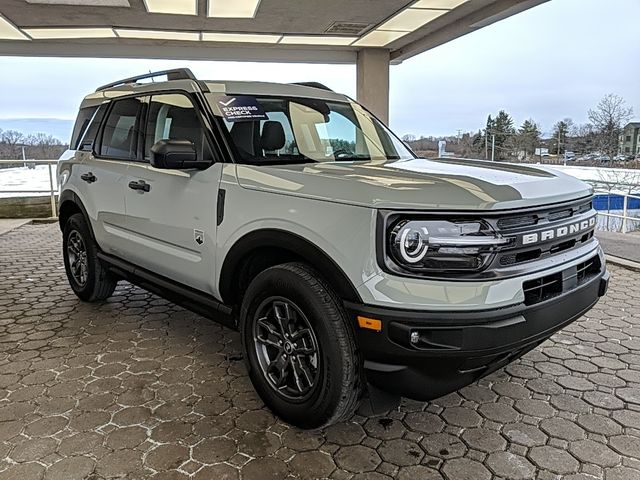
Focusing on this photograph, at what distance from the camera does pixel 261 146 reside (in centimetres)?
284

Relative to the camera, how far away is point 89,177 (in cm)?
395

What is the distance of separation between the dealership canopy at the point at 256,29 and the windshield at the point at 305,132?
4.19m

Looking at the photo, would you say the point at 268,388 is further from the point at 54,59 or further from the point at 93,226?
the point at 54,59

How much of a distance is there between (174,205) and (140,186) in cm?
45

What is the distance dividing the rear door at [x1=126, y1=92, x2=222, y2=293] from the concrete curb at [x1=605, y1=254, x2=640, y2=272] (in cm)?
474

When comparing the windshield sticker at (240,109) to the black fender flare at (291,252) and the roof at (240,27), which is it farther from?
the roof at (240,27)

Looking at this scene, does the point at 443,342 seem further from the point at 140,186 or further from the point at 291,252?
the point at 140,186

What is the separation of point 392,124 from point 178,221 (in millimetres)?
8992

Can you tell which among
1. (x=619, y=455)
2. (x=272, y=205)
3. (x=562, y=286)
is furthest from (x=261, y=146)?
(x=619, y=455)

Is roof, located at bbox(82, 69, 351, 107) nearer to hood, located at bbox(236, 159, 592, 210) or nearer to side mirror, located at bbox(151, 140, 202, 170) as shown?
side mirror, located at bbox(151, 140, 202, 170)

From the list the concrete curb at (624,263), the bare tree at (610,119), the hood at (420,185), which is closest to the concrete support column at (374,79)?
the bare tree at (610,119)

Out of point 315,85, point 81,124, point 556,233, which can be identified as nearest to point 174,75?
point 315,85

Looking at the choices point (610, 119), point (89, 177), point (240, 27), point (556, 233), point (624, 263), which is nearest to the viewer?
point (556, 233)

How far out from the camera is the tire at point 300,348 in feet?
6.95
